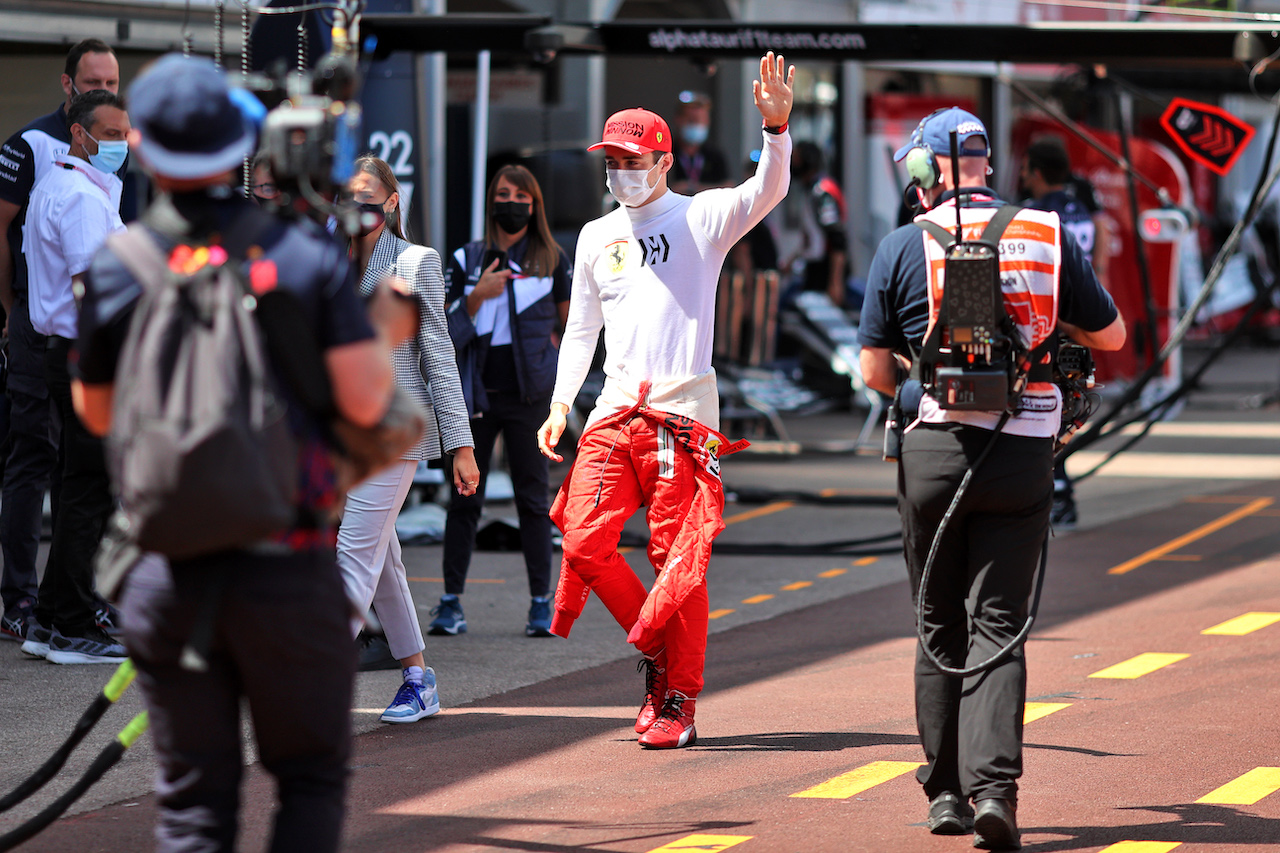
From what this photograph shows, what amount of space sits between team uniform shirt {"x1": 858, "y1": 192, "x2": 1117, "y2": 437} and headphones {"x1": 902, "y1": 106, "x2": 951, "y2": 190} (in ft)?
0.23

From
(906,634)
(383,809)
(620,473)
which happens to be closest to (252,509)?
(383,809)

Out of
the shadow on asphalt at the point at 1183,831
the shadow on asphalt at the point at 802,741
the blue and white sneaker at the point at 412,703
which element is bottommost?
the shadow on asphalt at the point at 802,741

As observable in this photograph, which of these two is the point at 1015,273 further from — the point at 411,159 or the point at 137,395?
the point at 411,159

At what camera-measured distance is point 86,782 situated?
13.1 ft

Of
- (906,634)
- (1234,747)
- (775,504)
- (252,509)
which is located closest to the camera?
(252,509)

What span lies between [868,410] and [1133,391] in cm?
824

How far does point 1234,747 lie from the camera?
5.81 meters

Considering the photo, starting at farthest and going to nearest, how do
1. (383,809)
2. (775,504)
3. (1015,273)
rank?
1. (775,504)
2. (383,809)
3. (1015,273)

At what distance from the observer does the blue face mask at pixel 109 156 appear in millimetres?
7094

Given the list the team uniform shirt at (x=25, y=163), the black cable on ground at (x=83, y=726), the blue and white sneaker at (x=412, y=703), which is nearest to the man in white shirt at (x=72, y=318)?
the team uniform shirt at (x=25, y=163)

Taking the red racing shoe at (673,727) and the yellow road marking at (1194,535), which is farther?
the yellow road marking at (1194,535)

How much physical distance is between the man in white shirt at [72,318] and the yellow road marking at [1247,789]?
4190 mm

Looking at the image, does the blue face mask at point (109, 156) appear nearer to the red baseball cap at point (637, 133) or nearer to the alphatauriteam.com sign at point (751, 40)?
the red baseball cap at point (637, 133)

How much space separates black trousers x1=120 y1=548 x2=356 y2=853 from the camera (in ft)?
10.4
